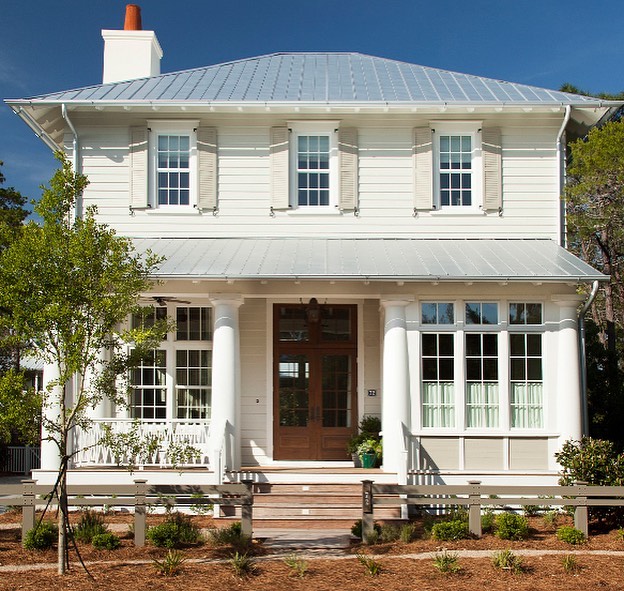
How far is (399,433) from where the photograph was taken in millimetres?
12914

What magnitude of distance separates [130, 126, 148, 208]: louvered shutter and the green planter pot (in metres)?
6.59

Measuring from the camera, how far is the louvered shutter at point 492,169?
15117 mm

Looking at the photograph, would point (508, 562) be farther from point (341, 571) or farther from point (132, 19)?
point (132, 19)

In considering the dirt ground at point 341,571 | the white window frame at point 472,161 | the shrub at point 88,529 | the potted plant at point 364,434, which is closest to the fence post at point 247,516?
the dirt ground at point 341,571

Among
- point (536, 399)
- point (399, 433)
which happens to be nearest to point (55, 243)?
point (399, 433)

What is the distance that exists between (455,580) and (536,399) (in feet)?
17.5

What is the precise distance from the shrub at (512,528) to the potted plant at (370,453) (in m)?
3.30

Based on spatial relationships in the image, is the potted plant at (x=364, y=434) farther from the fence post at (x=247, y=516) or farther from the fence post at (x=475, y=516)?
the fence post at (x=247, y=516)

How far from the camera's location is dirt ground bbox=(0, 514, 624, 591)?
8727mm

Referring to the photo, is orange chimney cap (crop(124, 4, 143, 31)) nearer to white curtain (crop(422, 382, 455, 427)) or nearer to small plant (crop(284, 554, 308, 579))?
white curtain (crop(422, 382, 455, 427))

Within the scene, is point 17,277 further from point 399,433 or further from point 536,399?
point 536,399

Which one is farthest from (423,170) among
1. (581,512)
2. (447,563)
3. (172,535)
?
(172,535)

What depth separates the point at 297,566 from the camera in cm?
926

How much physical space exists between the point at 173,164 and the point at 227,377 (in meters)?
4.88
